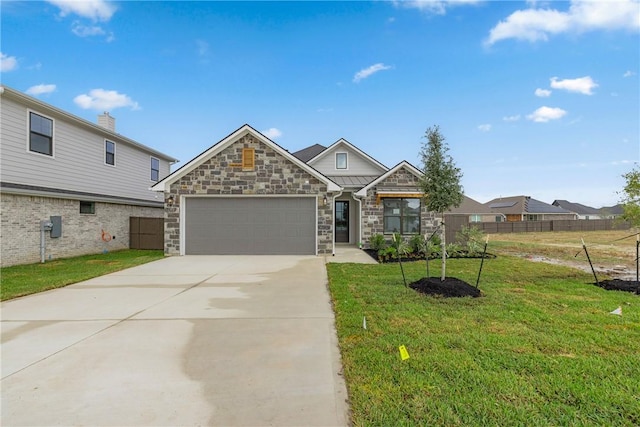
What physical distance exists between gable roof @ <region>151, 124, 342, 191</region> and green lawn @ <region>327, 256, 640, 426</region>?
6672mm

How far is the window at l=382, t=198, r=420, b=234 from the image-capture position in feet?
47.9

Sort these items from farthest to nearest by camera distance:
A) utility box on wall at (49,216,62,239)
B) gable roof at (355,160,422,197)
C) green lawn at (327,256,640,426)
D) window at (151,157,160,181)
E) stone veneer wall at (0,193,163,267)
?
1. window at (151,157,160,181)
2. gable roof at (355,160,422,197)
3. utility box on wall at (49,216,62,239)
4. stone veneer wall at (0,193,163,267)
5. green lawn at (327,256,640,426)

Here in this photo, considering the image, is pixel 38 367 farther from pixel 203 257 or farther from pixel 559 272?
pixel 559 272

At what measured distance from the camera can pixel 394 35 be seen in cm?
1375

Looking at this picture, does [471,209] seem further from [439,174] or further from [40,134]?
[40,134]

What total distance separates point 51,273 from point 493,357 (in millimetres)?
11160

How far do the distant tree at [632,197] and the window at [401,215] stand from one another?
784cm

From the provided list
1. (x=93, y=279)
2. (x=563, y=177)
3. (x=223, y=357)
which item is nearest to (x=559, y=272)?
(x=223, y=357)

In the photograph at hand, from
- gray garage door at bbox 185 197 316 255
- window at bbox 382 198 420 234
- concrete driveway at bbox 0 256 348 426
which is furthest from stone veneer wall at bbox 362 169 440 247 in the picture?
concrete driveway at bbox 0 256 348 426

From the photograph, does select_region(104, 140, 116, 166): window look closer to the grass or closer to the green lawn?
the grass

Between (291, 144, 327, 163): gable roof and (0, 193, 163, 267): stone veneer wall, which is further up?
(291, 144, 327, 163): gable roof

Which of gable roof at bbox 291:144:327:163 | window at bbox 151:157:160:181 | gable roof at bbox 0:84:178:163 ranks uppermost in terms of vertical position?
gable roof at bbox 291:144:327:163

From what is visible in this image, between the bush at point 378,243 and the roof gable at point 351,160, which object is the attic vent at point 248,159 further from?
the bush at point 378,243

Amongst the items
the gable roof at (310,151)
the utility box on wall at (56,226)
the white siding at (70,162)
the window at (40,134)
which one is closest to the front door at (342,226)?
the gable roof at (310,151)
